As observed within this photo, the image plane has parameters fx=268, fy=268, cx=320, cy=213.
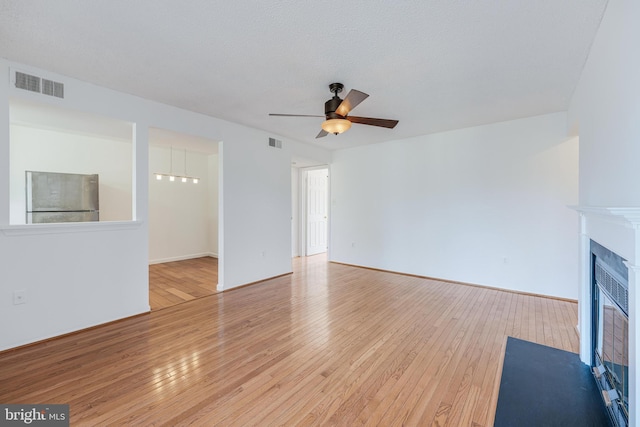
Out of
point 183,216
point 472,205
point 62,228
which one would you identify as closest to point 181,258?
point 183,216

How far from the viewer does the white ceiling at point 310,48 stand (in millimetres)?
1765

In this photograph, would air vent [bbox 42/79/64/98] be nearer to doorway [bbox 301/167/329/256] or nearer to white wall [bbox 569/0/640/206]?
white wall [bbox 569/0/640/206]

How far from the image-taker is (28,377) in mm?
1983

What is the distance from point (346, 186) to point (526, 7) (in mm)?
4264

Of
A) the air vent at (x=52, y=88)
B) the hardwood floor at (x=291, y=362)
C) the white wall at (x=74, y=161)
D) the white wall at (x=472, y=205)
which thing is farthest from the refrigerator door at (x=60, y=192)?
the white wall at (x=472, y=205)

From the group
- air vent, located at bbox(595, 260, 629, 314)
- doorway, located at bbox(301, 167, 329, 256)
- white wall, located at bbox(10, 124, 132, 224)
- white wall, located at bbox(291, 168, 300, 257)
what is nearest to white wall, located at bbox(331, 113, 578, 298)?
doorway, located at bbox(301, 167, 329, 256)

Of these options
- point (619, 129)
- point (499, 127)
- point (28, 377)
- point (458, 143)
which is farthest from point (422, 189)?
point (28, 377)

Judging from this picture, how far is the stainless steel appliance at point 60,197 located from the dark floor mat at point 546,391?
5491 millimetres

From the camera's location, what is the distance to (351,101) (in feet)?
7.82

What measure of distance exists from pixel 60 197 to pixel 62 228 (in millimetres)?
1832

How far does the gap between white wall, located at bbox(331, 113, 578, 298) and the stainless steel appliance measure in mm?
4484

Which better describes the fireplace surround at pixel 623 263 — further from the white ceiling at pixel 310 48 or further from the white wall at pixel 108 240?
the white wall at pixel 108 240

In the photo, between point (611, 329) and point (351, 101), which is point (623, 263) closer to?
point (611, 329)

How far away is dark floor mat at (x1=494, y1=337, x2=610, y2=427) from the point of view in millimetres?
1644
